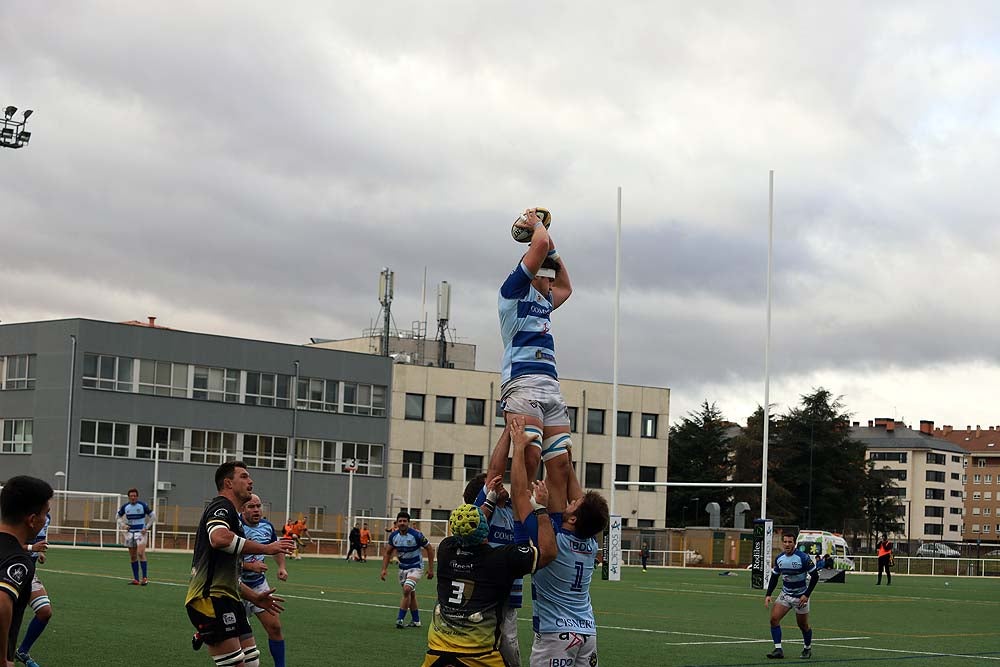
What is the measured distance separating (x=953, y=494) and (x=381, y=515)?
430 ft

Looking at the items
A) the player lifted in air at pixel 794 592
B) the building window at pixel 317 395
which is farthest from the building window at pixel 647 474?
the player lifted in air at pixel 794 592

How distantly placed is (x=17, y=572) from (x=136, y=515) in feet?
87.6

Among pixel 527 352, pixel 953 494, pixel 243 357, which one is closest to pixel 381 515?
pixel 243 357

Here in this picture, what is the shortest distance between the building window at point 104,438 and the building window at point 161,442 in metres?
0.85

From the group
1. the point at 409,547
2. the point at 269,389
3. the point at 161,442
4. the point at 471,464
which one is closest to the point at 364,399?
the point at 269,389

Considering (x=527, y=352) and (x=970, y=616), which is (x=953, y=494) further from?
(x=527, y=352)

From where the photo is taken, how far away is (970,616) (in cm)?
3309

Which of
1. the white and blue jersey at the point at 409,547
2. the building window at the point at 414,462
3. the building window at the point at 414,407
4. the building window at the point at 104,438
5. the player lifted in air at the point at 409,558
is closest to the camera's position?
the player lifted in air at the point at 409,558

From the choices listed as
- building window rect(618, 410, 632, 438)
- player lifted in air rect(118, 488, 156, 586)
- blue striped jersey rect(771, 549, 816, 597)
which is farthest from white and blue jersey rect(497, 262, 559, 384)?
building window rect(618, 410, 632, 438)

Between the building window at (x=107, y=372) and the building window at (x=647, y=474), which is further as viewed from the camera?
the building window at (x=647, y=474)

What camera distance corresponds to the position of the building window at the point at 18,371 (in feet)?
240

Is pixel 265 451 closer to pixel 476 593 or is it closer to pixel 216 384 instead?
pixel 216 384

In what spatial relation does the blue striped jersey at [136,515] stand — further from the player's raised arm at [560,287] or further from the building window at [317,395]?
the building window at [317,395]

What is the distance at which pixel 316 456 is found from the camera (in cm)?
8244
